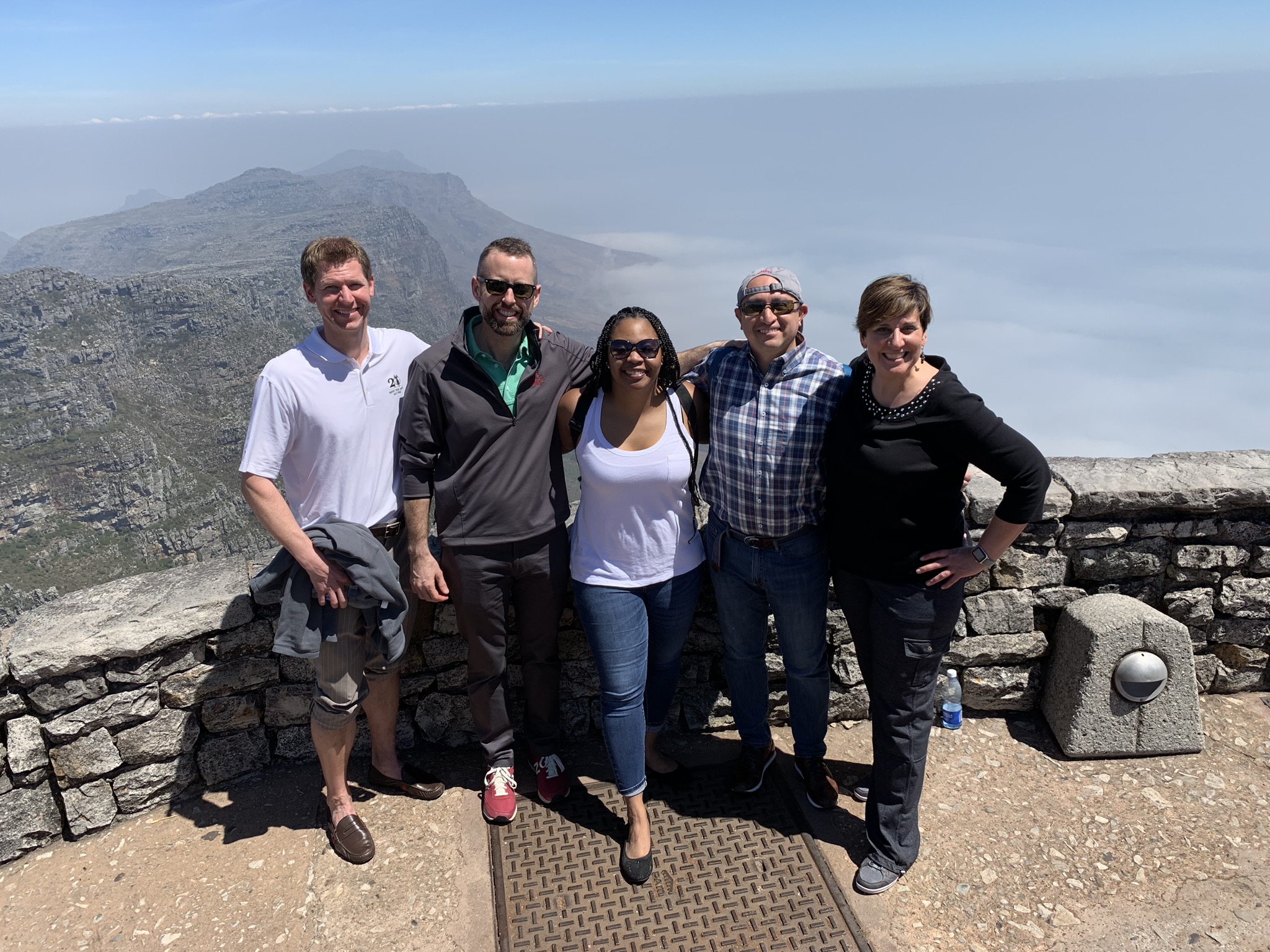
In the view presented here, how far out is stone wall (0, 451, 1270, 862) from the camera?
373cm

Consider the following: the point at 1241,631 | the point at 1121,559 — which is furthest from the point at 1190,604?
the point at 1121,559

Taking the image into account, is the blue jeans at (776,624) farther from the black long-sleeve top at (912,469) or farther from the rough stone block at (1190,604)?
the rough stone block at (1190,604)

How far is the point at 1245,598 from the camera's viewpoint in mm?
4539

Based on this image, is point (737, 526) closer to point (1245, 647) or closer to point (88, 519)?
point (1245, 647)

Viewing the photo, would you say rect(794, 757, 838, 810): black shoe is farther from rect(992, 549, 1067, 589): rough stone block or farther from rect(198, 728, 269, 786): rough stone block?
rect(198, 728, 269, 786): rough stone block

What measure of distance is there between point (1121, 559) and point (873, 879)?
223 centimetres

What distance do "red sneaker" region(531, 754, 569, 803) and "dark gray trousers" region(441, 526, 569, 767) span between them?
0.05 m

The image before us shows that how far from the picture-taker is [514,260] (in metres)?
3.36

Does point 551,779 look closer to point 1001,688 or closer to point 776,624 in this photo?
point 776,624

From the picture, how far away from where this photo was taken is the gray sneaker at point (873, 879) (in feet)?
11.6

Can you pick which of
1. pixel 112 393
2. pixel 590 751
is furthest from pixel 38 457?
pixel 590 751

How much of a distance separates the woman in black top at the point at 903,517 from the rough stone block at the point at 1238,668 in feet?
8.00

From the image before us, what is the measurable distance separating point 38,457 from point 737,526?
391 ft

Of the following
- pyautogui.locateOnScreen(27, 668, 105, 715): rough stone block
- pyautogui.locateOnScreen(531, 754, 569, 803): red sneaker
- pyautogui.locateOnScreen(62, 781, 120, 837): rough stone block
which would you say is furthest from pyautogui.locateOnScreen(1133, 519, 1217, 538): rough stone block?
pyautogui.locateOnScreen(62, 781, 120, 837): rough stone block
